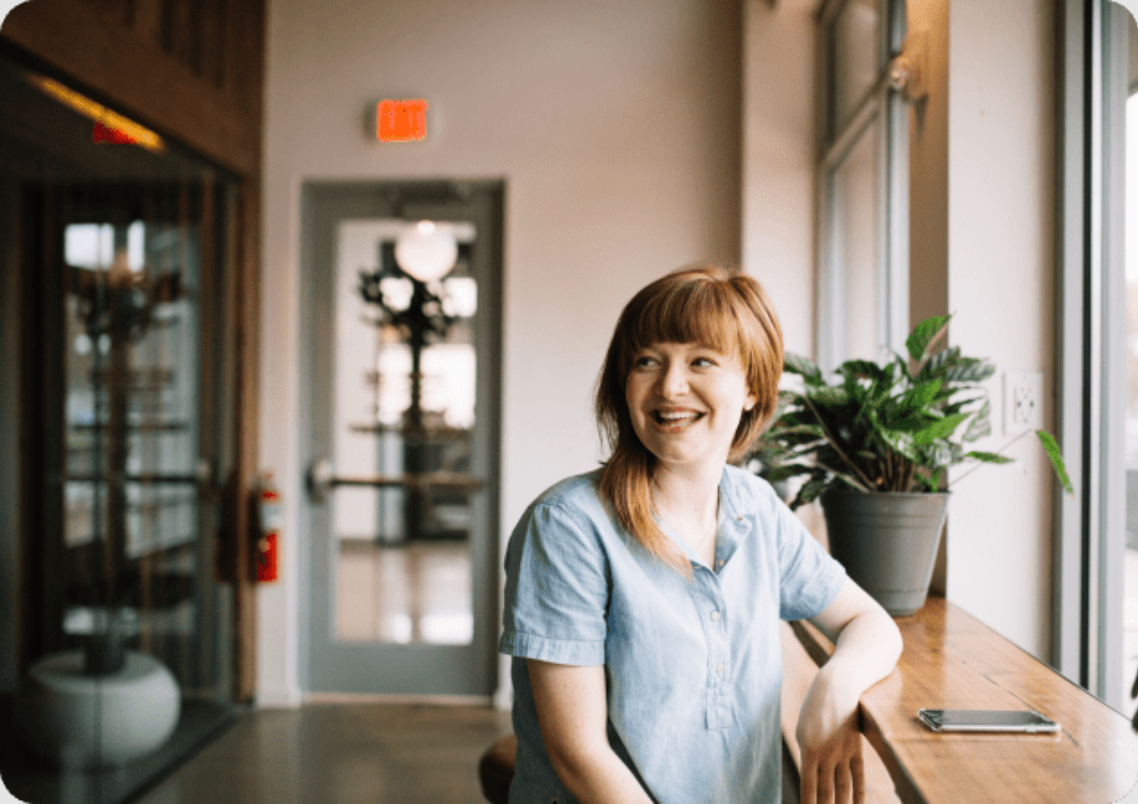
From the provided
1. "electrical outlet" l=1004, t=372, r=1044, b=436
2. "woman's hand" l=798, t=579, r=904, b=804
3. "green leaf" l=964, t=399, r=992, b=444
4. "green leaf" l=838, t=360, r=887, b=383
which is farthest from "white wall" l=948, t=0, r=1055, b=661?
"woman's hand" l=798, t=579, r=904, b=804

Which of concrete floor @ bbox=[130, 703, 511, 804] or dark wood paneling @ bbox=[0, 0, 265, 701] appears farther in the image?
concrete floor @ bbox=[130, 703, 511, 804]

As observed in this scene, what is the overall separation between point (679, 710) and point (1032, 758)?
421 millimetres

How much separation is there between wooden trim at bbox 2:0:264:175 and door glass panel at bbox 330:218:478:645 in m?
0.61

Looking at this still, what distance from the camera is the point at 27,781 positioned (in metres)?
2.07

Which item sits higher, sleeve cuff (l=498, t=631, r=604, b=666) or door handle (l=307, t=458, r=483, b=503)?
sleeve cuff (l=498, t=631, r=604, b=666)

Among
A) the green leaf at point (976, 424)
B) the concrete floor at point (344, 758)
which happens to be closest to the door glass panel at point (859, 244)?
the green leaf at point (976, 424)

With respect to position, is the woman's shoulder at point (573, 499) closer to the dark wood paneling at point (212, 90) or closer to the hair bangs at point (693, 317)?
the hair bangs at point (693, 317)

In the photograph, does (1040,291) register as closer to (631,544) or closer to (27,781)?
(631,544)

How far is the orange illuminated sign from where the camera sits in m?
3.41

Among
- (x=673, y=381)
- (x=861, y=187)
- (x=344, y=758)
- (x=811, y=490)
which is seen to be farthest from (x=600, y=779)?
(x=861, y=187)

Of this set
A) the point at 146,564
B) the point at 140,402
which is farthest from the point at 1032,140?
the point at 146,564

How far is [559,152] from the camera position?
→ 342cm

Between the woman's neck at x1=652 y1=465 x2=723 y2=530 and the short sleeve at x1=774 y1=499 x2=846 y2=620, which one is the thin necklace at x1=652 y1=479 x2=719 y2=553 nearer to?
the woman's neck at x1=652 y1=465 x2=723 y2=530

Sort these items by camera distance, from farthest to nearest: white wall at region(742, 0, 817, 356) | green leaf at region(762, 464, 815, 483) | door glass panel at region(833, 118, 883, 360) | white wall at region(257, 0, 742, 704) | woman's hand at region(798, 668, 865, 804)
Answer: white wall at region(257, 0, 742, 704)
white wall at region(742, 0, 817, 356)
door glass panel at region(833, 118, 883, 360)
green leaf at region(762, 464, 815, 483)
woman's hand at region(798, 668, 865, 804)
